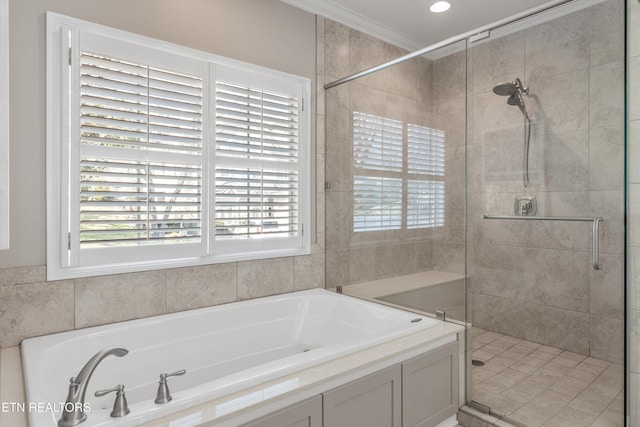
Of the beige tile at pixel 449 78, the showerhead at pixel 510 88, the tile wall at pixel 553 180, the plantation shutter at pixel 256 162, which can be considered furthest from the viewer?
the plantation shutter at pixel 256 162

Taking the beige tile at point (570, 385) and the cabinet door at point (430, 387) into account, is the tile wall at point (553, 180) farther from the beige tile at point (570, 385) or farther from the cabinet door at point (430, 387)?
the cabinet door at point (430, 387)

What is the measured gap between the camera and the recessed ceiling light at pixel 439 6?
9.14ft

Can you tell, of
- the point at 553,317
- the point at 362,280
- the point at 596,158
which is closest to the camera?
the point at 596,158

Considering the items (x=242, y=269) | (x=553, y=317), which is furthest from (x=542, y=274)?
(x=242, y=269)

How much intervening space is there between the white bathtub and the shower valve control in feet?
2.65

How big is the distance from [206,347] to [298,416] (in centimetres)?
99

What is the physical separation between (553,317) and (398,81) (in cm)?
175

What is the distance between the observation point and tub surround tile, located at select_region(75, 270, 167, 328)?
1982 millimetres

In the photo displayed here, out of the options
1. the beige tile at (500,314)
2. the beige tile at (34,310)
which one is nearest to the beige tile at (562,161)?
the beige tile at (500,314)

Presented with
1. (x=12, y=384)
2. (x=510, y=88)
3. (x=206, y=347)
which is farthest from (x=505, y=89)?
(x=12, y=384)

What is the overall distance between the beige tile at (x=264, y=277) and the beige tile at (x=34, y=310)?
3.22ft

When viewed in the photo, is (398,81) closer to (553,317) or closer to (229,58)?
(229,58)

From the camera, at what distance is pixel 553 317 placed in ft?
6.95

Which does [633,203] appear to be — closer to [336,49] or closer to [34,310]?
[336,49]
